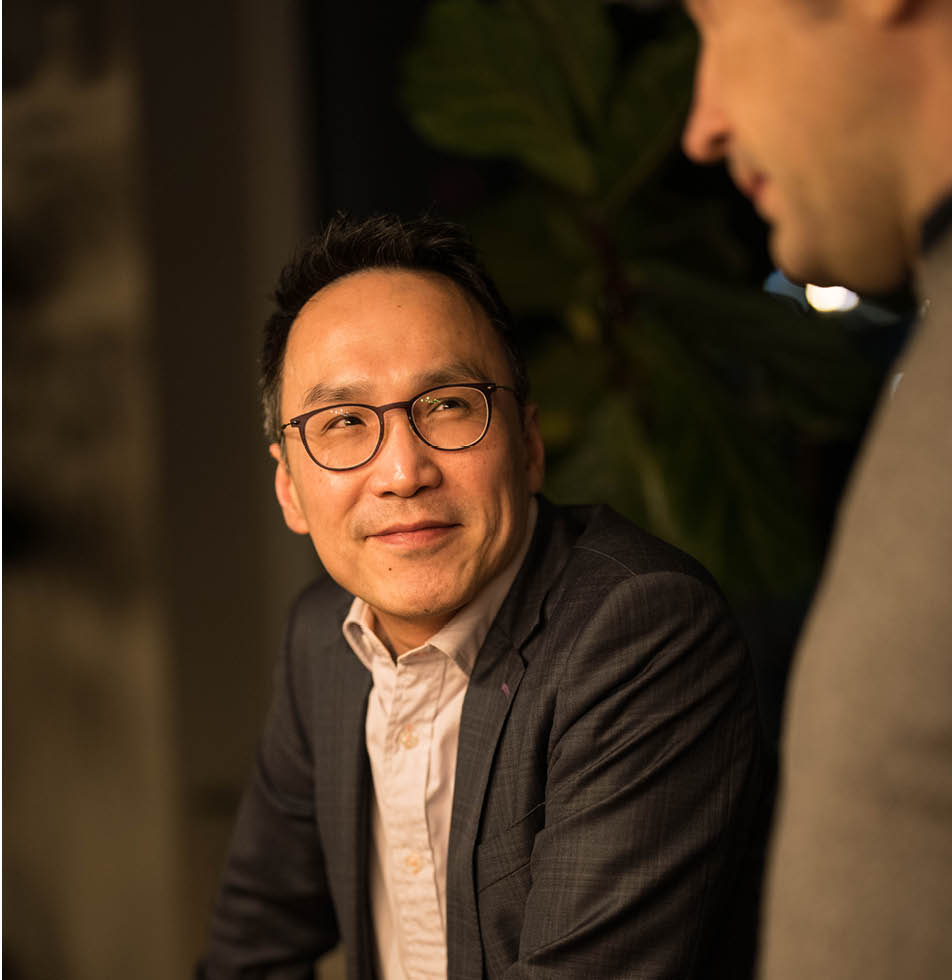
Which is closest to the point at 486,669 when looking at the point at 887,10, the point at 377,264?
the point at 377,264

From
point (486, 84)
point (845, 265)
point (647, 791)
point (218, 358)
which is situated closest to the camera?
point (845, 265)

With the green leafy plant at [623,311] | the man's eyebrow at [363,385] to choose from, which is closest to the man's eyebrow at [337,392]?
the man's eyebrow at [363,385]

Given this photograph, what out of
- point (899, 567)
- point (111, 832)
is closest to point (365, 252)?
point (899, 567)

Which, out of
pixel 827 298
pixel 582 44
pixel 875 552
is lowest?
pixel 875 552

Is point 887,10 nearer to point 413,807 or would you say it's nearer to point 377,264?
point 377,264

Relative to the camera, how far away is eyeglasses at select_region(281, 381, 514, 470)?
0.97 metres

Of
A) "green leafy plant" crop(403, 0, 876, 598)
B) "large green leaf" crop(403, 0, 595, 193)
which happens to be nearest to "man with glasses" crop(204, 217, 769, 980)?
"green leafy plant" crop(403, 0, 876, 598)

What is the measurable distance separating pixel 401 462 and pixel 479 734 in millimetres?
273

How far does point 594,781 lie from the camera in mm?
939

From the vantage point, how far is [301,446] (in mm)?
1021

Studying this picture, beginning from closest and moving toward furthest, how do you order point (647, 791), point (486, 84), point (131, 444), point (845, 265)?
point (845, 265)
point (647, 791)
point (486, 84)
point (131, 444)

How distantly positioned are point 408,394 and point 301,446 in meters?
0.13

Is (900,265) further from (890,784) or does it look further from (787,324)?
(787,324)

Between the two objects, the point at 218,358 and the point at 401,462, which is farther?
the point at 218,358
